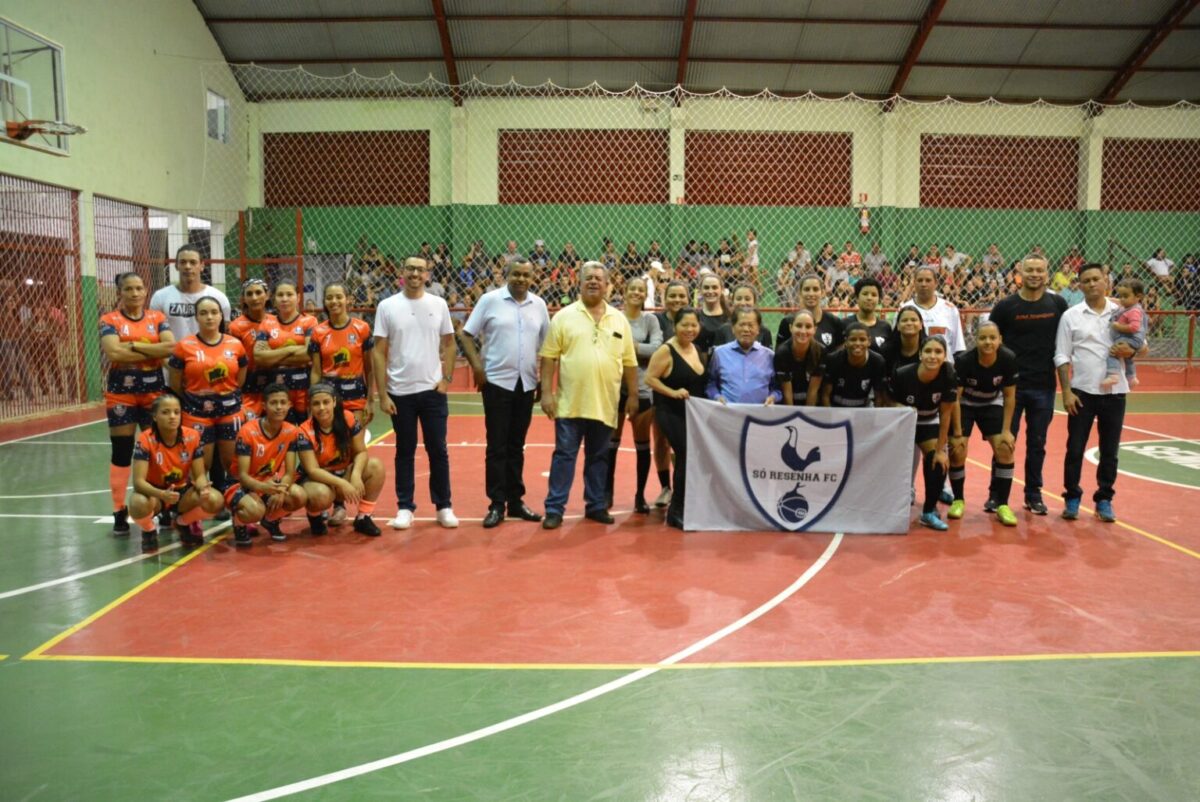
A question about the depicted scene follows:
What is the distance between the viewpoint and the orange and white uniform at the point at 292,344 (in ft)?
21.3

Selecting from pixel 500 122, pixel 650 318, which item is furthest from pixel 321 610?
pixel 500 122

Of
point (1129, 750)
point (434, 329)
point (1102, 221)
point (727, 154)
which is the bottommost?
point (1129, 750)

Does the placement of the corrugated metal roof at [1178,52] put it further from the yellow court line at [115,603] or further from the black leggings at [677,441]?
the yellow court line at [115,603]

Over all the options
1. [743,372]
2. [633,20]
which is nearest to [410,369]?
[743,372]

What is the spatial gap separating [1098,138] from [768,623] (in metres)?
20.7

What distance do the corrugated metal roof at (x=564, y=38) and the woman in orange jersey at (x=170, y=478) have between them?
15304mm

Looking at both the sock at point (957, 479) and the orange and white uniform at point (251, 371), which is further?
the sock at point (957, 479)

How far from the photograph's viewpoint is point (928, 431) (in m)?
6.81

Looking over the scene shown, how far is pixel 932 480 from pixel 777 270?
14319mm

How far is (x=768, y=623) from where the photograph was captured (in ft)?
15.8

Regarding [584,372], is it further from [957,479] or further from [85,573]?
[85,573]

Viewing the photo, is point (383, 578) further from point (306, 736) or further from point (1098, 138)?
point (1098, 138)

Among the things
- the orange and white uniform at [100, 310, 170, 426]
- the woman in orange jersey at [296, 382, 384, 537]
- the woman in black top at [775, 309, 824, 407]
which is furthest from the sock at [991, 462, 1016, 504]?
the orange and white uniform at [100, 310, 170, 426]

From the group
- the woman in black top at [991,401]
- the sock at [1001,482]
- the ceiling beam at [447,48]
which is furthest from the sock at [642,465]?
the ceiling beam at [447,48]
